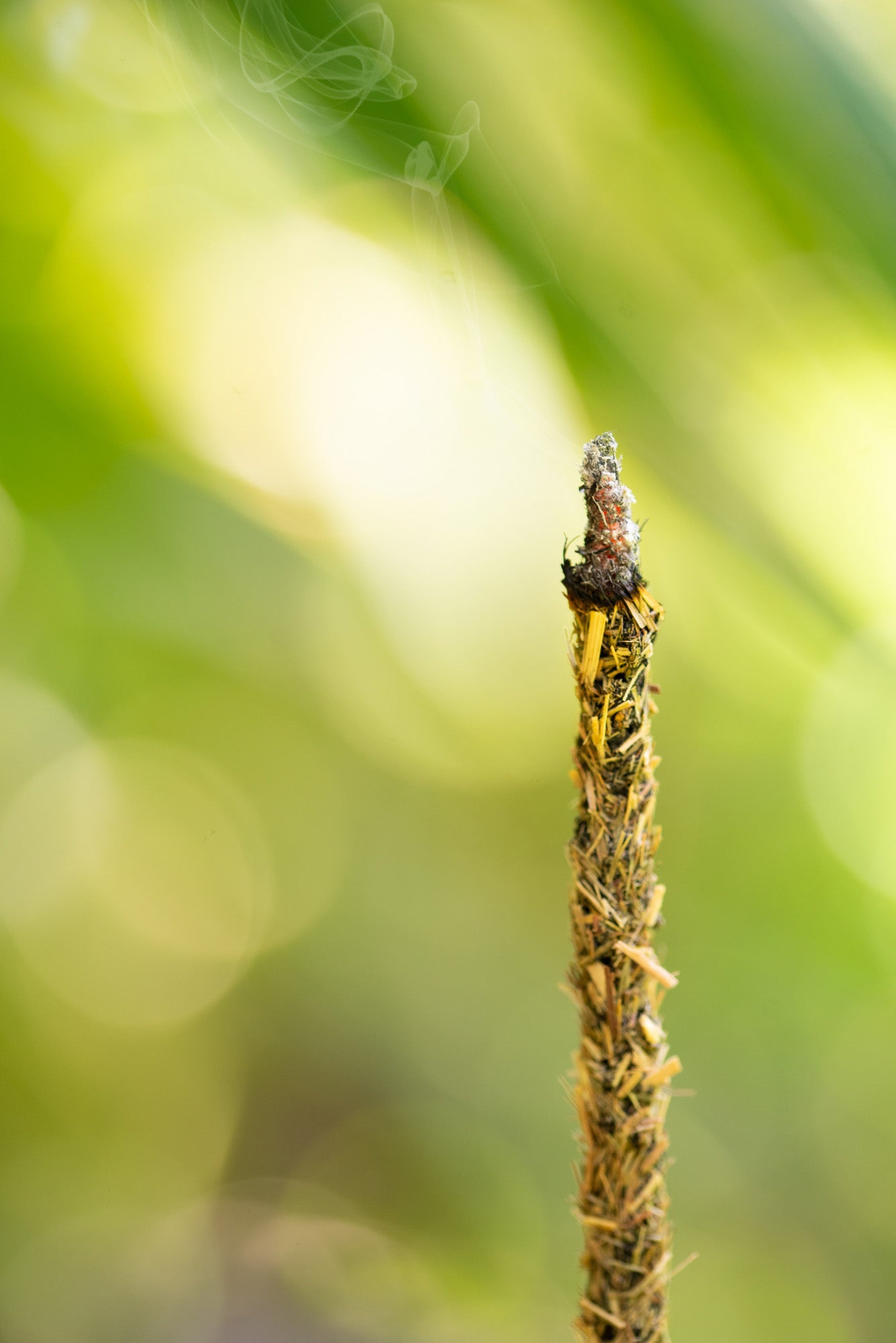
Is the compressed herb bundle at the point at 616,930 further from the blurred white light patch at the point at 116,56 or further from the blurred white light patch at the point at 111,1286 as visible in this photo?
the blurred white light patch at the point at 116,56

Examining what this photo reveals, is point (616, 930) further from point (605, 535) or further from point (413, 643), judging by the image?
point (413, 643)

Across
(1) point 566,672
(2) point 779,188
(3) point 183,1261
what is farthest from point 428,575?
(3) point 183,1261

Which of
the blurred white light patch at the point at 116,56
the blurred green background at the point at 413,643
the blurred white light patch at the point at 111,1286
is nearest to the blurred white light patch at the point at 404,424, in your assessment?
the blurred green background at the point at 413,643

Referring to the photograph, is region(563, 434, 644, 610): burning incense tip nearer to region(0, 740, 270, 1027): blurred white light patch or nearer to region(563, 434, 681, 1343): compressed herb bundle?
region(563, 434, 681, 1343): compressed herb bundle

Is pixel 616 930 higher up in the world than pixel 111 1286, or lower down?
higher up

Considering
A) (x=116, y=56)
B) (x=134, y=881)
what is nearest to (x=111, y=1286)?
(x=134, y=881)

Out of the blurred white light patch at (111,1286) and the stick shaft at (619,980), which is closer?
the stick shaft at (619,980)
